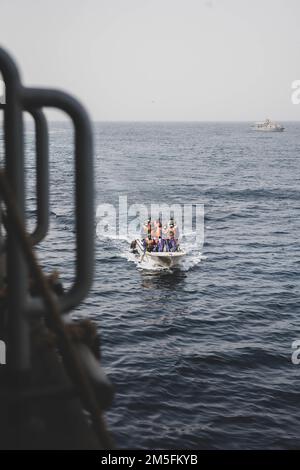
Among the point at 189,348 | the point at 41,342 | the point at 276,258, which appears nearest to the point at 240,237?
the point at 276,258

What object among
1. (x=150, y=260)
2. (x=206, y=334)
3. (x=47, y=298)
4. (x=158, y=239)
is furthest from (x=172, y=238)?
(x=47, y=298)

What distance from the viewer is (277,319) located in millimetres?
25562

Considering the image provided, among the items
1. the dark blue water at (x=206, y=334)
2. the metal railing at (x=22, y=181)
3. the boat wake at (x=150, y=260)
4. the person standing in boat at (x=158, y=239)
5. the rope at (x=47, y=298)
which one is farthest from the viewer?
the boat wake at (x=150, y=260)

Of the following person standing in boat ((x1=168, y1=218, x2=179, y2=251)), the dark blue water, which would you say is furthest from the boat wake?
person standing in boat ((x1=168, y1=218, x2=179, y2=251))

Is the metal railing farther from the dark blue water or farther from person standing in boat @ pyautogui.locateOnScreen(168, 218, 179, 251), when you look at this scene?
person standing in boat @ pyautogui.locateOnScreen(168, 218, 179, 251)

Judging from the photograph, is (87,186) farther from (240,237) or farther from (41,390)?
(240,237)

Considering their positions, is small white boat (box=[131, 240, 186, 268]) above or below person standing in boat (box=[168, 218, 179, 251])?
below

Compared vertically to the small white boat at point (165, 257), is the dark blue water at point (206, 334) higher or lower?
lower

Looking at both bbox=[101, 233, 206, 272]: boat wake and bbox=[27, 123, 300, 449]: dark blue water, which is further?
bbox=[101, 233, 206, 272]: boat wake

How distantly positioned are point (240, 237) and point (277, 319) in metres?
19.4

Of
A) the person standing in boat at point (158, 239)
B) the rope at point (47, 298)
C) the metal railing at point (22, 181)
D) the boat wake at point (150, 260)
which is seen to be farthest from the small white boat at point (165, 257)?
the rope at point (47, 298)

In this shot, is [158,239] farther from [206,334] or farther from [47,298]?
[47,298]

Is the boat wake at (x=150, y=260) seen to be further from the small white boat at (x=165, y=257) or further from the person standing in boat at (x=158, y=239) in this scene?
the person standing in boat at (x=158, y=239)

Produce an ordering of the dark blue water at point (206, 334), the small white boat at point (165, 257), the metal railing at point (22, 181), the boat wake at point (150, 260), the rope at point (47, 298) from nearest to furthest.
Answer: the rope at point (47, 298) < the metal railing at point (22, 181) < the dark blue water at point (206, 334) < the small white boat at point (165, 257) < the boat wake at point (150, 260)
